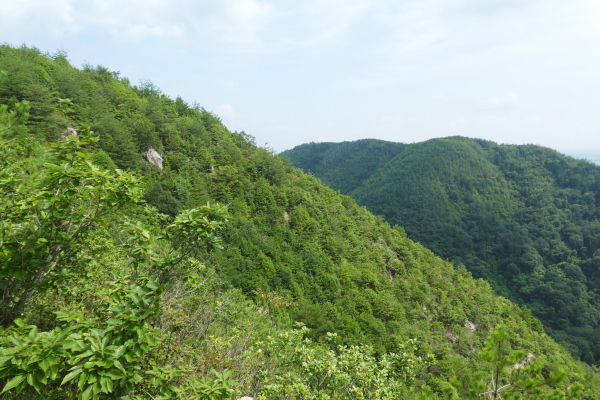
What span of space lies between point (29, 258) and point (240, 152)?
52.1 m

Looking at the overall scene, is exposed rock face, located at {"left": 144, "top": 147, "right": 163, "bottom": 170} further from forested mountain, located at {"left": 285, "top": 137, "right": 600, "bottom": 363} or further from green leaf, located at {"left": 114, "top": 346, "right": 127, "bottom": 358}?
forested mountain, located at {"left": 285, "top": 137, "right": 600, "bottom": 363}

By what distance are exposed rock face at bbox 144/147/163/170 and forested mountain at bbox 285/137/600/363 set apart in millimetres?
111459

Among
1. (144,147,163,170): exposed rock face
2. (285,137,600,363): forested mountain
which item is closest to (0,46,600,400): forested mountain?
(144,147,163,170): exposed rock face

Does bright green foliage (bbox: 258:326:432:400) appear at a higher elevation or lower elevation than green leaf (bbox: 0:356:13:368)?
lower

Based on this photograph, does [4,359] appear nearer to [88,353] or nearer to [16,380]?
[16,380]

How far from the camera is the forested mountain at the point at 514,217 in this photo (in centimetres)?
10369

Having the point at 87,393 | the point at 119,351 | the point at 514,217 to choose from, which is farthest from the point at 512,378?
the point at 514,217

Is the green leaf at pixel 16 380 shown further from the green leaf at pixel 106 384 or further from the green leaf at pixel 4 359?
the green leaf at pixel 106 384

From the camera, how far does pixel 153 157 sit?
137 ft

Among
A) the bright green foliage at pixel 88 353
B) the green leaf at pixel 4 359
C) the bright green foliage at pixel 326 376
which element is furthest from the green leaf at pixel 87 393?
the bright green foliage at pixel 326 376

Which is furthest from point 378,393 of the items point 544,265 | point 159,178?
point 544,265

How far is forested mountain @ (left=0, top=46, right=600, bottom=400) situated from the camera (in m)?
3.96

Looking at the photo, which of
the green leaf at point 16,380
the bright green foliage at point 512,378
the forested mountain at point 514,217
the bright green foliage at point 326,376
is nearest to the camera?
the green leaf at point 16,380

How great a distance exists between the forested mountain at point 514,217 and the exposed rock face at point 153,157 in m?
111
